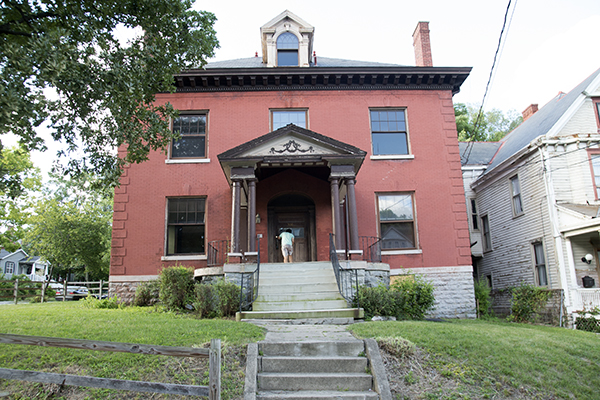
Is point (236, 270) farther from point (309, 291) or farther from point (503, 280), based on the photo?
point (503, 280)

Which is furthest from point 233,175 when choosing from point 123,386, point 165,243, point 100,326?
point 123,386

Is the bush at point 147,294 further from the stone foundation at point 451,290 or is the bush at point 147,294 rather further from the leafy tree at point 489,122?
the leafy tree at point 489,122

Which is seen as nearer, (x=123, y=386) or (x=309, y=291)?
(x=123, y=386)

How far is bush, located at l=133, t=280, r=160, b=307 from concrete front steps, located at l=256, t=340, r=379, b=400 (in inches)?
321

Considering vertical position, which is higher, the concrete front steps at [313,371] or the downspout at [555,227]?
the downspout at [555,227]

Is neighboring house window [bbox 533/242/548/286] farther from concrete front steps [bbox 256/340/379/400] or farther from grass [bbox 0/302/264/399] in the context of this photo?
grass [bbox 0/302/264/399]

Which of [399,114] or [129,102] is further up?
[399,114]

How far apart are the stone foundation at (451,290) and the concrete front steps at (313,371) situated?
8294 millimetres

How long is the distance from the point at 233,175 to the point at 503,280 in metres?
13.1

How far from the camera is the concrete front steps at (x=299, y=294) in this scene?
10031 millimetres

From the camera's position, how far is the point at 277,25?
683 inches

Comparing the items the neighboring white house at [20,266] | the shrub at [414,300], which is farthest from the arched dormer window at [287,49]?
the neighboring white house at [20,266]

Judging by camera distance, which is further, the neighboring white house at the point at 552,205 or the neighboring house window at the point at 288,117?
the neighboring house window at the point at 288,117

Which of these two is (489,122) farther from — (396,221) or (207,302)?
(207,302)
